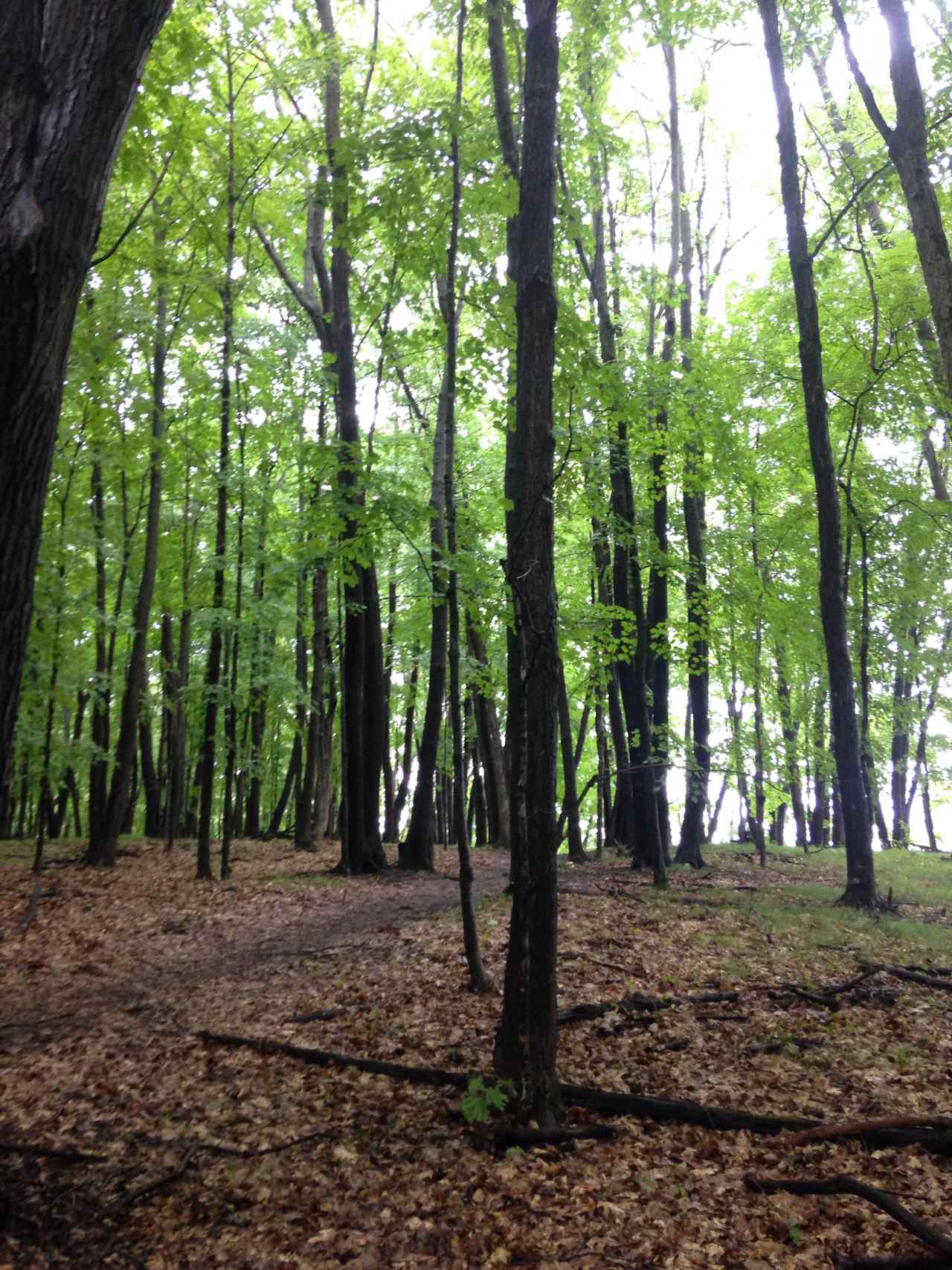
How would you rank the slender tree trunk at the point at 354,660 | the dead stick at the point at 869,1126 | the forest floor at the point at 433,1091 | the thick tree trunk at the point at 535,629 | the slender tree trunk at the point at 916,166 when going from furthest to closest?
the slender tree trunk at the point at 354,660 → the slender tree trunk at the point at 916,166 → the thick tree trunk at the point at 535,629 → the dead stick at the point at 869,1126 → the forest floor at the point at 433,1091

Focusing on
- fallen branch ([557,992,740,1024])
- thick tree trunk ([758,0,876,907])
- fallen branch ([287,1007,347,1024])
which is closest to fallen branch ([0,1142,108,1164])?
fallen branch ([287,1007,347,1024])

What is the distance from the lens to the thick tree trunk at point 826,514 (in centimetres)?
1098

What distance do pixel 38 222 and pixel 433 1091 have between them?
17.7 feet

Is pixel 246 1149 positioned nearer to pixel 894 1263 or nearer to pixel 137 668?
pixel 894 1263

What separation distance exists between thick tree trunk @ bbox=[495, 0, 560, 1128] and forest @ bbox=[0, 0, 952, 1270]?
3cm

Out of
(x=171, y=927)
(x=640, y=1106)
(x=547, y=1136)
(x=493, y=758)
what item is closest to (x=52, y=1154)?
(x=547, y=1136)

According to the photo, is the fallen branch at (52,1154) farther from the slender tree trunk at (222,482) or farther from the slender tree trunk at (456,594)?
the slender tree trunk at (222,482)

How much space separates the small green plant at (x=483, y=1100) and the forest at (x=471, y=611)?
37mm

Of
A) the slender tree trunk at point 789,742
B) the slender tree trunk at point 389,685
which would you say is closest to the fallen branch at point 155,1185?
the slender tree trunk at point 789,742

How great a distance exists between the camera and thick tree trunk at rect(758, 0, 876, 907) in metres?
11.0

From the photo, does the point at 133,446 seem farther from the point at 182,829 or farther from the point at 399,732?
the point at 399,732

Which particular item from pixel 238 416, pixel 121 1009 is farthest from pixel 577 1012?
pixel 238 416

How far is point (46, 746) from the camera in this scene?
11781mm

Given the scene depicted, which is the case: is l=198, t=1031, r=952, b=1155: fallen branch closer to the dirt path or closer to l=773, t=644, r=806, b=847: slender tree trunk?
the dirt path
